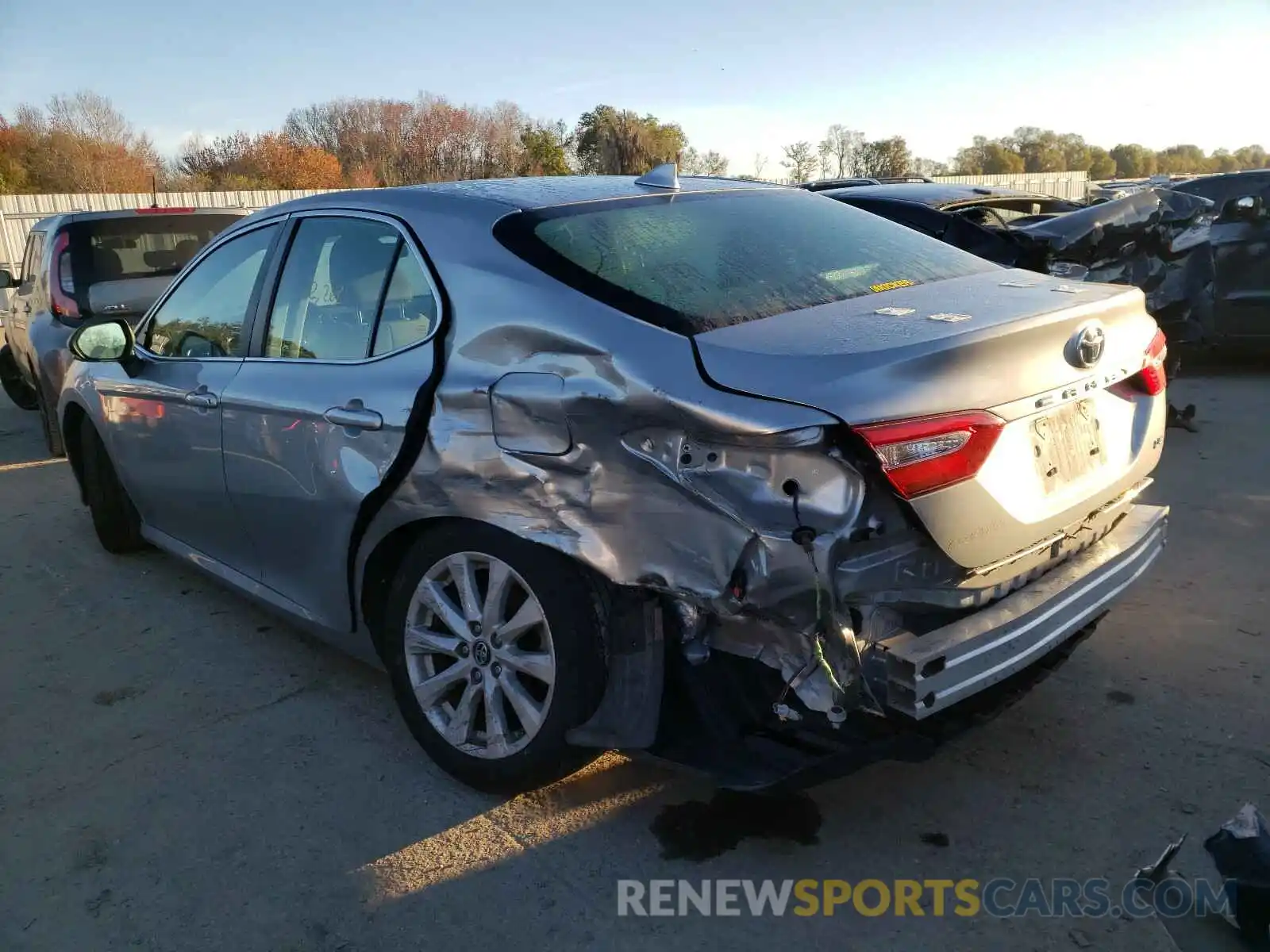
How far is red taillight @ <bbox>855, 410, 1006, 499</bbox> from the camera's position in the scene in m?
2.13

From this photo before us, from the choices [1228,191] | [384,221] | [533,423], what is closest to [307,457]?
[384,221]

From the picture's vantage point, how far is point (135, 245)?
287 inches

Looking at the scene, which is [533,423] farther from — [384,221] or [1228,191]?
[1228,191]

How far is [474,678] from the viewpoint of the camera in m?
2.89

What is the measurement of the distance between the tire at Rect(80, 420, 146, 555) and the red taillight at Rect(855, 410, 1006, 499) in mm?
4105

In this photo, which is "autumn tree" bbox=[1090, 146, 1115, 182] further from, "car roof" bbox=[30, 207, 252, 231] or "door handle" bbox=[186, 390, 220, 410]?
"door handle" bbox=[186, 390, 220, 410]

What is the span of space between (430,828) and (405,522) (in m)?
0.88

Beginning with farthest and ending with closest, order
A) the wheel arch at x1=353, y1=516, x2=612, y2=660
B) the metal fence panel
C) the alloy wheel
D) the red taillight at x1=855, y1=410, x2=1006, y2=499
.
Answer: the metal fence panel < the wheel arch at x1=353, y1=516, x2=612, y2=660 < the alloy wheel < the red taillight at x1=855, y1=410, x2=1006, y2=499

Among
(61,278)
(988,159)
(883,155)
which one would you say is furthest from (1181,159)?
(61,278)

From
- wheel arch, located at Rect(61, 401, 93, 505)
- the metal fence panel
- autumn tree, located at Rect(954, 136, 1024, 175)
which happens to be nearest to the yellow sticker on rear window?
wheel arch, located at Rect(61, 401, 93, 505)

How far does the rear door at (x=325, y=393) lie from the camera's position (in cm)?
295

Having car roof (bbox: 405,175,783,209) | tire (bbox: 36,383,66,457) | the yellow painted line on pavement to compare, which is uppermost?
car roof (bbox: 405,175,783,209)

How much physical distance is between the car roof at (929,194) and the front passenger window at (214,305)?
404 cm

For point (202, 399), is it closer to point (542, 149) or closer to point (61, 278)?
point (61, 278)
